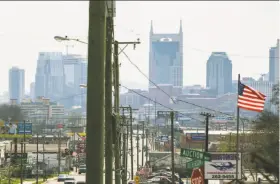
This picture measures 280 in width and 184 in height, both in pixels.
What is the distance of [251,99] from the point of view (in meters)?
26.1

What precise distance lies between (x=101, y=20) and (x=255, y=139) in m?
56.8

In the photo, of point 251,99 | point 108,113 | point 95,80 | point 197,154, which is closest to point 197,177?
point 197,154

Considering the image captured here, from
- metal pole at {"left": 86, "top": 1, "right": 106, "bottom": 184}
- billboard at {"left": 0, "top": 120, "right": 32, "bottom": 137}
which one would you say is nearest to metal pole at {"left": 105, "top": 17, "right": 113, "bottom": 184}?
metal pole at {"left": 86, "top": 1, "right": 106, "bottom": 184}

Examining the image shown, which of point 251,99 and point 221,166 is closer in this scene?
point 251,99

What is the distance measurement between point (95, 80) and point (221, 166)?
22.7 m

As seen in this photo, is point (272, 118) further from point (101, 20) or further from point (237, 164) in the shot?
point (101, 20)

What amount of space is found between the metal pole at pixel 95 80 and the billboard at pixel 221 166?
2192 cm

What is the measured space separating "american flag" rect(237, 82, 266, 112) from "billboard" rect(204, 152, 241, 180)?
268 inches

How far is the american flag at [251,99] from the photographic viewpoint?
25614 millimetres

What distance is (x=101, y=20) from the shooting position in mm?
10812

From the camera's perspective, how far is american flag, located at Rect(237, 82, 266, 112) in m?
25.6

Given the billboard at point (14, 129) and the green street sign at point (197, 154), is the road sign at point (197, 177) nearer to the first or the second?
the green street sign at point (197, 154)

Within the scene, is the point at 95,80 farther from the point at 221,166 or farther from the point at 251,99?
the point at 221,166

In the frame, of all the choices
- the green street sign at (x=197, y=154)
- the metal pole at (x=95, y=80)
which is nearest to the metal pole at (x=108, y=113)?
the green street sign at (x=197, y=154)
